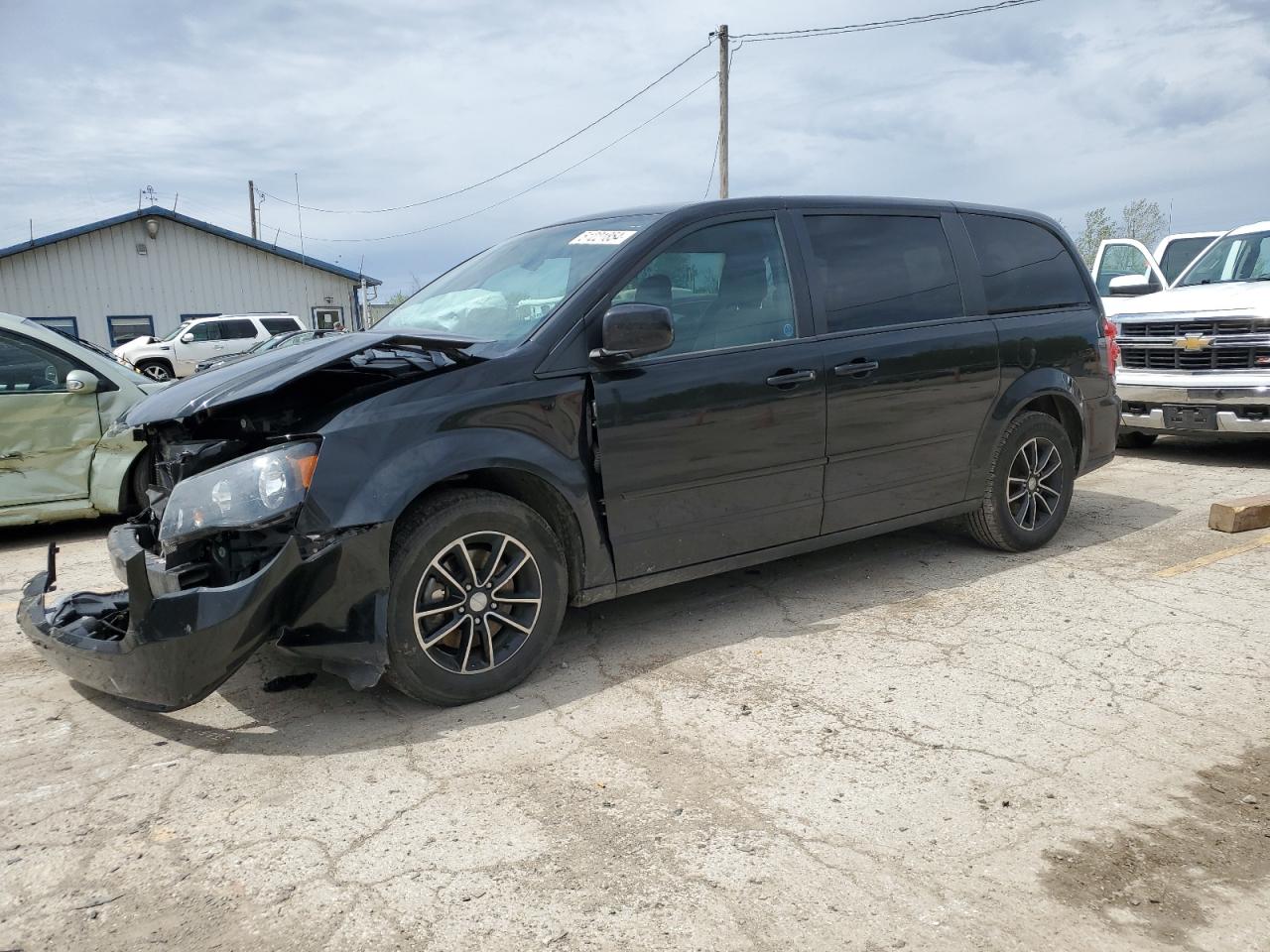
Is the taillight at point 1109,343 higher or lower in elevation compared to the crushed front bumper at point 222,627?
higher

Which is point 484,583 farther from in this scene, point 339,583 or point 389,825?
point 389,825

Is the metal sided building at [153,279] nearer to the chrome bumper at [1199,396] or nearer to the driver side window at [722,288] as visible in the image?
the chrome bumper at [1199,396]

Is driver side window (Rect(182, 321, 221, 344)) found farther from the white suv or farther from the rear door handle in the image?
the rear door handle

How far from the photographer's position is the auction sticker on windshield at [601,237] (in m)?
4.13

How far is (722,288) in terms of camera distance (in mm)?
4254

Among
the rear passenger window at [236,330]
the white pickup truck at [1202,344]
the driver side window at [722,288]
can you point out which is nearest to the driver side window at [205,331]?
the rear passenger window at [236,330]

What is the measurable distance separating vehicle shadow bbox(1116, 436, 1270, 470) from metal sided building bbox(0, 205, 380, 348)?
28.1 meters

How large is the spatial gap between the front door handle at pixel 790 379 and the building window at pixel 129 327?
1170 inches

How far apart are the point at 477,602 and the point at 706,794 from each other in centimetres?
115

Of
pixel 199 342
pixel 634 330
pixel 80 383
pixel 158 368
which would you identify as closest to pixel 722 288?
pixel 634 330

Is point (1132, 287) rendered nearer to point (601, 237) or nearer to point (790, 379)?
point (790, 379)

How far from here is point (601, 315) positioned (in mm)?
3854

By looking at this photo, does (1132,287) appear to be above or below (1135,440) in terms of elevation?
above

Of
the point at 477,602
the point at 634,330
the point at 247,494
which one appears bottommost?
the point at 477,602
